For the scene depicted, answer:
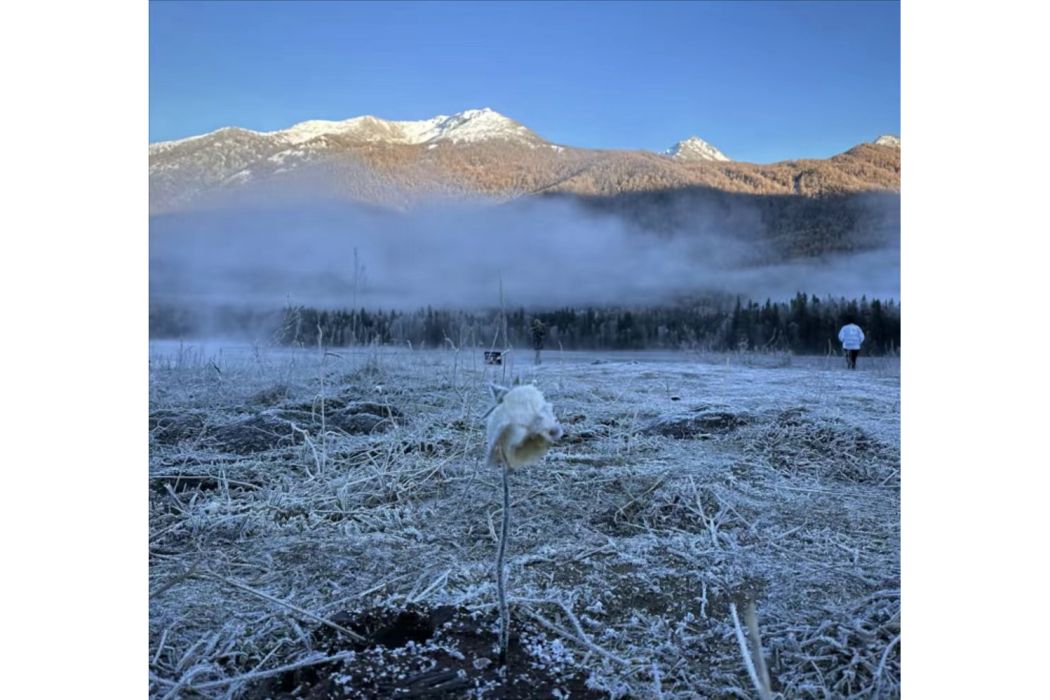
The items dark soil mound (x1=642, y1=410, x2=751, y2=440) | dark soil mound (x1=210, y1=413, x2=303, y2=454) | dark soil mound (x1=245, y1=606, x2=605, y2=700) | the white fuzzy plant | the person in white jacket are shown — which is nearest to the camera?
the white fuzzy plant

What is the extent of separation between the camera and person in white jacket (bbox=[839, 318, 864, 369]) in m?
2.34

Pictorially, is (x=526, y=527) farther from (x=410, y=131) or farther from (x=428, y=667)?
(x=410, y=131)

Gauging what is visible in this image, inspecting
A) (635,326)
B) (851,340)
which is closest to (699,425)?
(635,326)

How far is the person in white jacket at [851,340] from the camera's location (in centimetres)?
234

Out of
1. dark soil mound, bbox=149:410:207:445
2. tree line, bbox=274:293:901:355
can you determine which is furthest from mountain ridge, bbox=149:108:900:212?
dark soil mound, bbox=149:410:207:445

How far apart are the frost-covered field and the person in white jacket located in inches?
1.6

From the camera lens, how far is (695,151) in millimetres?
2268

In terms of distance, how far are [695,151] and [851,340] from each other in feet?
2.59

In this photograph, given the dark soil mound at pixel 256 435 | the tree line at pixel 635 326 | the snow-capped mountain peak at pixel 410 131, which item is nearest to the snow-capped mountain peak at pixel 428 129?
the snow-capped mountain peak at pixel 410 131

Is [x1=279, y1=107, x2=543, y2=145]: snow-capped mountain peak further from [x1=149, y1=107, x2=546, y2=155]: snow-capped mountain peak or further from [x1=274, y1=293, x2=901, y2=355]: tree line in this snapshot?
[x1=274, y1=293, x2=901, y2=355]: tree line

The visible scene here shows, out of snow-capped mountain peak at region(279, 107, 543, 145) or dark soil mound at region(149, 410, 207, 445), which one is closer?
dark soil mound at region(149, 410, 207, 445)
